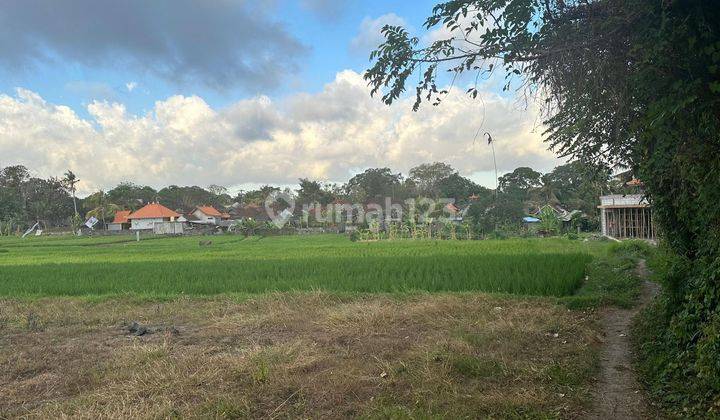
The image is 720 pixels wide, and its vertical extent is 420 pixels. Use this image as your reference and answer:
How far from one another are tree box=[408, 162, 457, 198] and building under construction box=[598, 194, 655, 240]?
36.8 m

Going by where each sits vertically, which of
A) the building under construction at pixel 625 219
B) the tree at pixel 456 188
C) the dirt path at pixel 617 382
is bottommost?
the dirt path at pixel 617 382

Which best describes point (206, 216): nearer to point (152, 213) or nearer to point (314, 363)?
point (152, 213)

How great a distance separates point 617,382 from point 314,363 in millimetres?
2971

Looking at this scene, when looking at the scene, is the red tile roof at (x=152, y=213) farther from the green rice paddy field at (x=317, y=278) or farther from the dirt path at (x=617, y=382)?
the dirt path at (x=617, y=382)

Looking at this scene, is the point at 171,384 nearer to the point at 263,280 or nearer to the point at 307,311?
the point at 307,311

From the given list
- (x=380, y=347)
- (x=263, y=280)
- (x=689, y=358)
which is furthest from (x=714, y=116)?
(x=263, y=280)

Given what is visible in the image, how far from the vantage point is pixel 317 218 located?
6531 cm

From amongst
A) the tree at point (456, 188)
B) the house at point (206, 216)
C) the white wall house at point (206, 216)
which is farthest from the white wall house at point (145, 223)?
the tree at point (456, 188)

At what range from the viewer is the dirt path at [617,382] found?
3.80 m

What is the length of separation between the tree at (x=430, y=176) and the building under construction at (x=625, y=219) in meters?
36.8

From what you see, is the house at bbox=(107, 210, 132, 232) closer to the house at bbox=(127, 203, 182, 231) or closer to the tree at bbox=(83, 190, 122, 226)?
the tree at bbox=(83, 190, 122, 226)

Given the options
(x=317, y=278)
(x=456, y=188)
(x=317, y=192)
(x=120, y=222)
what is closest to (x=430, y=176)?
(x=456, y=188)

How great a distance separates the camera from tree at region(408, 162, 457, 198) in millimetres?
69175

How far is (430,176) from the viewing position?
70000 millimetres
